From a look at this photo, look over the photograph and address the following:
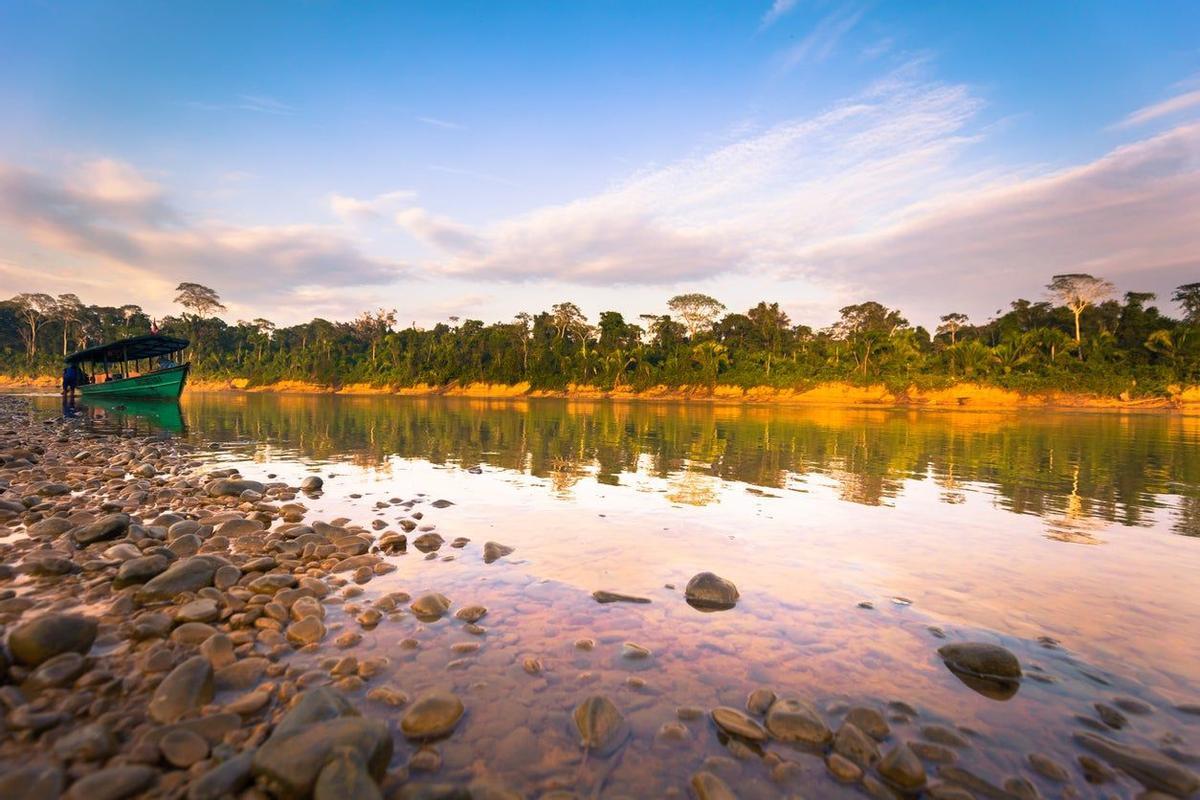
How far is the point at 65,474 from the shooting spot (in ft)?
40.2

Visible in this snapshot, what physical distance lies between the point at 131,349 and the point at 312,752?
53.3 m

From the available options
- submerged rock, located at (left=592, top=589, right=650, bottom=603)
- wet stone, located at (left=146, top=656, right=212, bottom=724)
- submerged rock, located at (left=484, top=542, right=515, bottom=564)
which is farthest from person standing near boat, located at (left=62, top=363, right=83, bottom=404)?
submerged rock, located at (left=592, top=589, right=650, bottom=603)

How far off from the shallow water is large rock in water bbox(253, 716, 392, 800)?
0.88 ft

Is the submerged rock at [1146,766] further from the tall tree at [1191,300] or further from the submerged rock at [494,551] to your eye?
the tall tree at [1191,300]

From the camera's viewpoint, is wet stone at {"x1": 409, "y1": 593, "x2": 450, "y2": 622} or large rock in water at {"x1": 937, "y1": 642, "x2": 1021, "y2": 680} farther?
wet stone at {"x1": 409, "y1": 593, "x2": 450, "y2": 622}

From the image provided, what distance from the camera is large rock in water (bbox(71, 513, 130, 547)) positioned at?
7.30 meters

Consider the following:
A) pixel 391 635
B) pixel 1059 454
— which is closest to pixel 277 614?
pixel 391 635

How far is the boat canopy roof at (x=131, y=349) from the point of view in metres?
39.0

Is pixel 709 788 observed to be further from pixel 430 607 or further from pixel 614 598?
pixel 430 607

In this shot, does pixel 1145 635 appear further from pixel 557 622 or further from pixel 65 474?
pixel 65 474

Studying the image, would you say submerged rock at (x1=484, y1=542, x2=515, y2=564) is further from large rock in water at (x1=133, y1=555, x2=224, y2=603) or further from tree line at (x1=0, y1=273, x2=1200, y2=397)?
tree line at (x1=0, y1=273, x2=1200, y2=397)

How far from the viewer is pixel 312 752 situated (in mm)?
3082

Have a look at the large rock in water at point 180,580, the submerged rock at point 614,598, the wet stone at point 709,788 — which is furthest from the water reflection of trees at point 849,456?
the wet stone at point 709,788

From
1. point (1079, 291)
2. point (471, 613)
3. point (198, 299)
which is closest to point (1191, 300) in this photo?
point (1079, 291)
